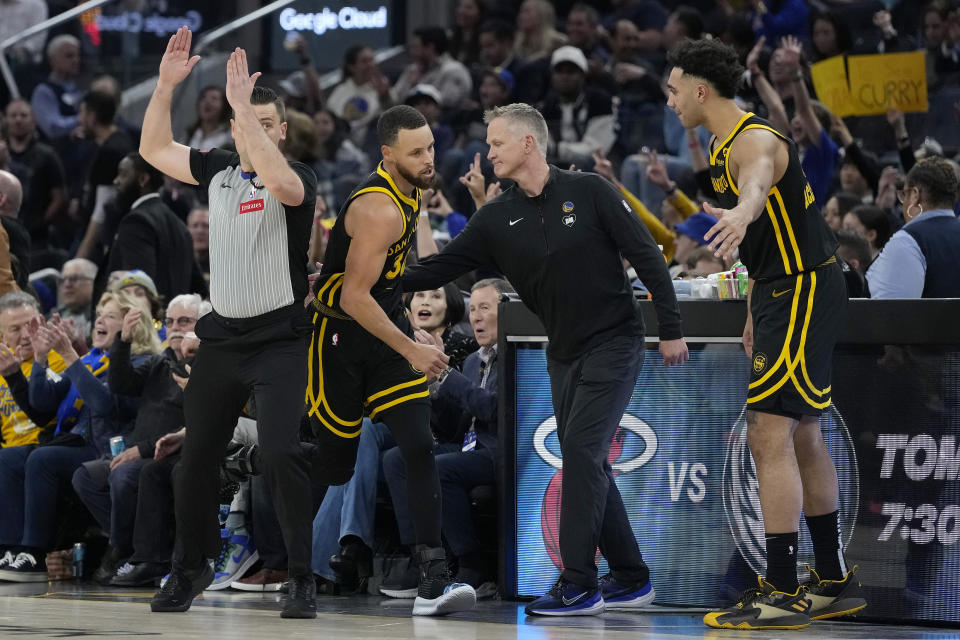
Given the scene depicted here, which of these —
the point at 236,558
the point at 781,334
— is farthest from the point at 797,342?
the point at 236,558

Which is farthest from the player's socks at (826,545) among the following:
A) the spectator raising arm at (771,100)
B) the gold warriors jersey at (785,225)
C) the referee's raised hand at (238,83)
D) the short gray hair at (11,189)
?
the short gray hair at (11,189)

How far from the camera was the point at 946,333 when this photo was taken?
5.71 m

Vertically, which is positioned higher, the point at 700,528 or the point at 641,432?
the point at 641,432

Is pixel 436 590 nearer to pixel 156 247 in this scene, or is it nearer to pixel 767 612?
pixel 767 612

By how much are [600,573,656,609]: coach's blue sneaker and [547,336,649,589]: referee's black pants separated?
0.03 m

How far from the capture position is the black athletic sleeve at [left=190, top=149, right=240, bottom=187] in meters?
5.93

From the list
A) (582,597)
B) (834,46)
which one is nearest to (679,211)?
(834,46)

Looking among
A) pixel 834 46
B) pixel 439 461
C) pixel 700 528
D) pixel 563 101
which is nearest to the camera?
pixel 700 528

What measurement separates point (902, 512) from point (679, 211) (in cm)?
398

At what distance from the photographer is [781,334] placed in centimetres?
540

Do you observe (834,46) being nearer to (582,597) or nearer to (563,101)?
(563,101)

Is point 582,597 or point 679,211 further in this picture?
point 679,211

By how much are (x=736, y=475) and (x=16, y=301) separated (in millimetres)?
4290

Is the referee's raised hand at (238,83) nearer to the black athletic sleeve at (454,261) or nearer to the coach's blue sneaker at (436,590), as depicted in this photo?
the black athletic sleeve at (454,261)
